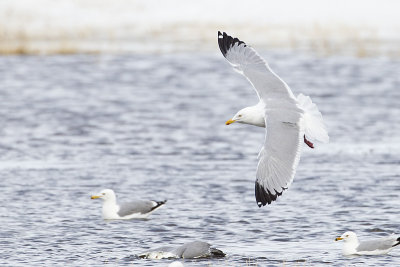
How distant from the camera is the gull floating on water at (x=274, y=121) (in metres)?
10.4

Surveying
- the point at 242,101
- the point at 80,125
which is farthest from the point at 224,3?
the point at 80,125

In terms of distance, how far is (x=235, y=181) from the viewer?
55.9ft

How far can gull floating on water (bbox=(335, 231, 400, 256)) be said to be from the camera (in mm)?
11727

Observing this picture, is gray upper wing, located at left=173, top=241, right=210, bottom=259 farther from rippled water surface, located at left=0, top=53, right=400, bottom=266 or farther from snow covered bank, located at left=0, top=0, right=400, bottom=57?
snow covered bank, located at left=0, top=0, right=400, bottom=57

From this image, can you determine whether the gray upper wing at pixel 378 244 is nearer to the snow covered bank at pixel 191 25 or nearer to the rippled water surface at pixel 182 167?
the rippled water surface at pixel 182 167

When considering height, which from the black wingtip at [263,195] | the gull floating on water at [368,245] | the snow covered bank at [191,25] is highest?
the snow covered bank at [191,25]

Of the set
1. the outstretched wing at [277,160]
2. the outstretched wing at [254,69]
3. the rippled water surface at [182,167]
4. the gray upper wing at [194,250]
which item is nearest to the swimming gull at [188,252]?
the gray upper wing at [194,250]

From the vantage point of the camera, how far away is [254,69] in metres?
11.9

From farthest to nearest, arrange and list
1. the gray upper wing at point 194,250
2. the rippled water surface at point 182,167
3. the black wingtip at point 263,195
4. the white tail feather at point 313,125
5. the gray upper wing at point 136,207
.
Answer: the gray upper wing at point 136,207 → the rippled water surface at point 182,167 → the gray upper wing at point 194,250 → the white tail feather at point 313,125 → the black wingtip at point 263,195

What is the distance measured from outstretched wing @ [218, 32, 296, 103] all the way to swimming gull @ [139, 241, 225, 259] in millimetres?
1852

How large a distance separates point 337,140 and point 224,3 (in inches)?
1267

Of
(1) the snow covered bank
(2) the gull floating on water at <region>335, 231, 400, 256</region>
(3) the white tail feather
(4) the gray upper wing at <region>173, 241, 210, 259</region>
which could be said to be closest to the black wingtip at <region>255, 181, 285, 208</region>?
(3) the white tail feather

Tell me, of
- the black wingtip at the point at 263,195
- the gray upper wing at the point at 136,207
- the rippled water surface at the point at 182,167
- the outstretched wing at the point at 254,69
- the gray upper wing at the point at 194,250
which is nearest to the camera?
the black wingtip at the point at 263,195

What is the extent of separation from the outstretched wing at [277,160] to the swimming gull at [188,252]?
145 cm
